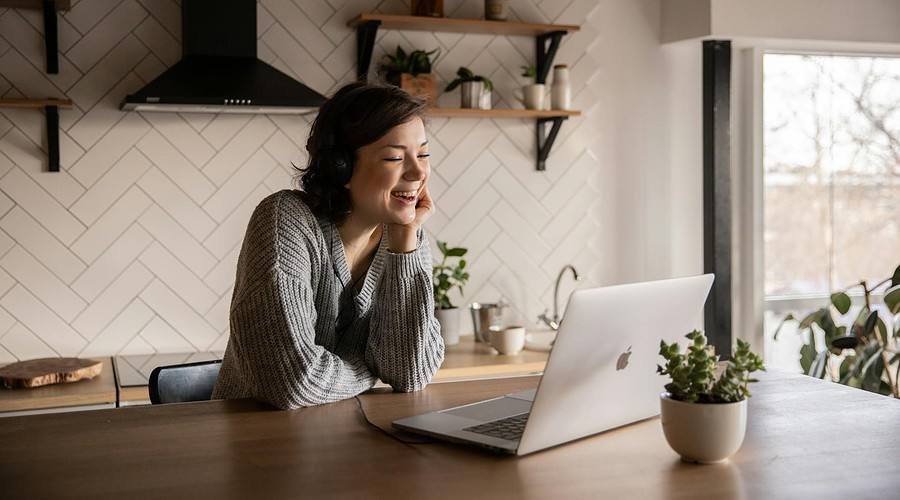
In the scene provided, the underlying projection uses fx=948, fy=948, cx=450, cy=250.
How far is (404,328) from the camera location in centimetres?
192

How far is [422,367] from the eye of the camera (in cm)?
189

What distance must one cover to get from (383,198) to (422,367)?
14.5 inches

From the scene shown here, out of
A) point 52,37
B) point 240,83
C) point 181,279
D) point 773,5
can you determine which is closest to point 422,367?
point 240,83

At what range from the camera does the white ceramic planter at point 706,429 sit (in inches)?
51.6

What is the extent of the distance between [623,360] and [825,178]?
9.09 ft

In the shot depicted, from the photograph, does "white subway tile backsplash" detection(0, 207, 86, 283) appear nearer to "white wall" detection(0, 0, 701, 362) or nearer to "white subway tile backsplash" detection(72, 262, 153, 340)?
"white wall" detection(0, 0, 701, 362)

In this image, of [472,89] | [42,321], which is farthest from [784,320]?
A: [42,321]

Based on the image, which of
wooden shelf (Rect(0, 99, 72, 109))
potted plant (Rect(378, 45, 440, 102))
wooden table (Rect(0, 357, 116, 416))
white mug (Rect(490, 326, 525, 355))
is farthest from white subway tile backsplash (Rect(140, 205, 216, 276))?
white mug (Rect(490, 326, 525, 355))

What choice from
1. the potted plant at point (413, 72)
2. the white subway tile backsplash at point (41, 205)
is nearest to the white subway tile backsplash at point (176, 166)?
the white subway tile backsplash at point (41, 205)

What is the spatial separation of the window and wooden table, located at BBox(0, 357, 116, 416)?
257 centimetres

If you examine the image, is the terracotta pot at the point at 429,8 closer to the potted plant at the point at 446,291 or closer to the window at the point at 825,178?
the potted plant at the point at 446,291

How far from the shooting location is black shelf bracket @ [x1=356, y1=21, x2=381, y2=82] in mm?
3271

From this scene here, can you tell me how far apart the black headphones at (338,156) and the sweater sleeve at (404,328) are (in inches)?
7.9

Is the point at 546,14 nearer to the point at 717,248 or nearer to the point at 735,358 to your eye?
the point at 717,248
